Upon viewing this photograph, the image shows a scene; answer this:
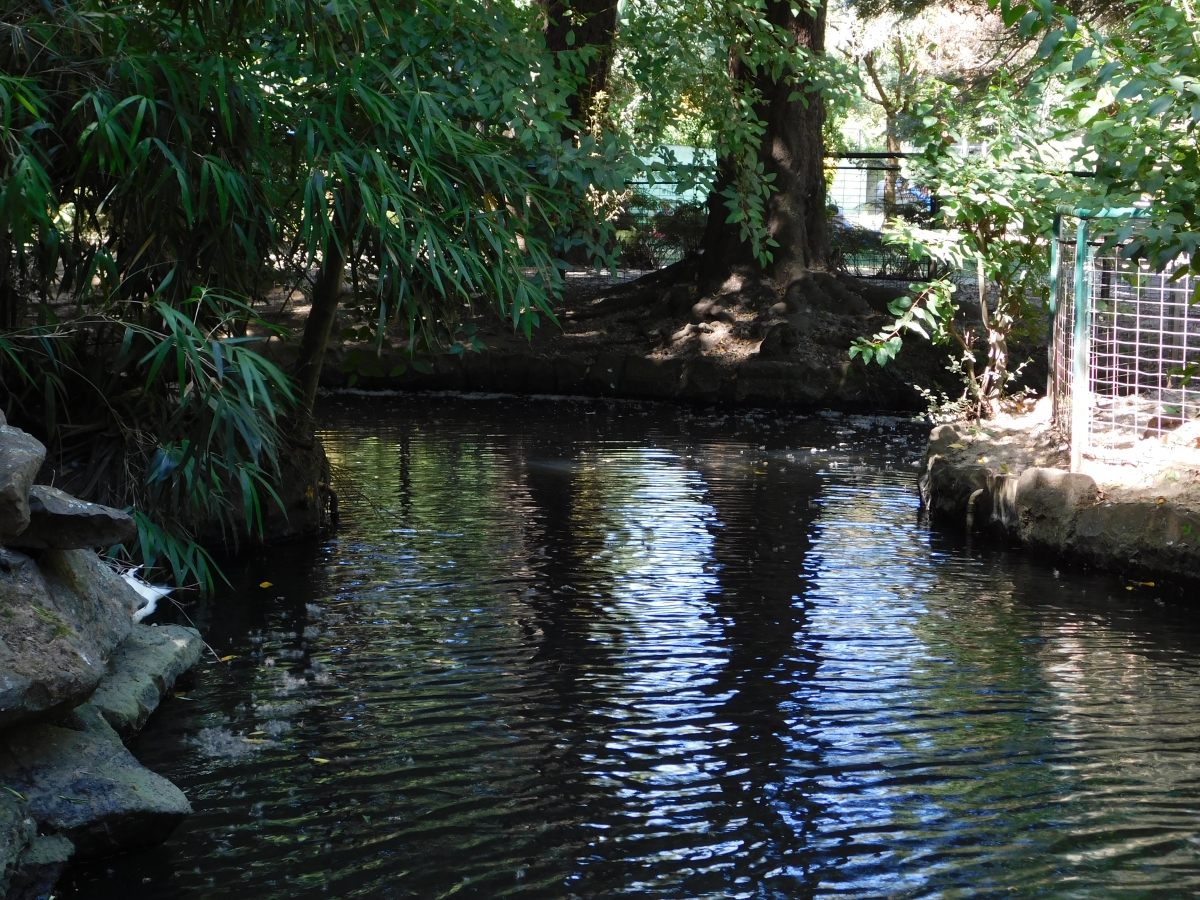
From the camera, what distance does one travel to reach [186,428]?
7.56 metres

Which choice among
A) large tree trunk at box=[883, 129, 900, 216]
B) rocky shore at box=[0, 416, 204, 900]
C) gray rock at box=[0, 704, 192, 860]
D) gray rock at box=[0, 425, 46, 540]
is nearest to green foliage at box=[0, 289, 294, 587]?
rocky shore at box=[0, 416, 204, 900]

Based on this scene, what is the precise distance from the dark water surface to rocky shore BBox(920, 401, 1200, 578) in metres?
0.34

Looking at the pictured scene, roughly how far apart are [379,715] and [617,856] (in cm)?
166

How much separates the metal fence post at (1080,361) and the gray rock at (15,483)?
696 cm

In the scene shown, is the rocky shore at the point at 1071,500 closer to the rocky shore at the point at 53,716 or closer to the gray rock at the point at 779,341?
the rocky shore at the point at 53,716

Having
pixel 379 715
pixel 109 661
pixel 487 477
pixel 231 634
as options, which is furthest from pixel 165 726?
pixel 487 477

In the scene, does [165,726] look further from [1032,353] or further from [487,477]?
[1032,353]

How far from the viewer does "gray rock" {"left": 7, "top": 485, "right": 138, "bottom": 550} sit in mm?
4816

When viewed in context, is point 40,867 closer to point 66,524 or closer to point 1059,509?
point 66,524

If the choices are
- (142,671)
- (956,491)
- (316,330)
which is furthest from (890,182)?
(142,671)

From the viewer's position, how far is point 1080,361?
901 cm

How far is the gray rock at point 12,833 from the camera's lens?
3869 millimetres

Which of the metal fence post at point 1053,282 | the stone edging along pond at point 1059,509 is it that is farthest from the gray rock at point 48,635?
the metal fence post at point 1053,282

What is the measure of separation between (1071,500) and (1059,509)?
108 mm
